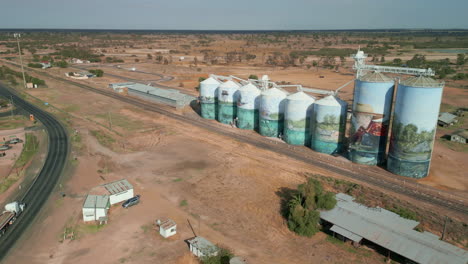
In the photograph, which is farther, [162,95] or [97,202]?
[162,95]

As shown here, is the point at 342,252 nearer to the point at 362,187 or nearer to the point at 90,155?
the point at 362,187

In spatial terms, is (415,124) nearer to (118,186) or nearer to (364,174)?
(364,174)

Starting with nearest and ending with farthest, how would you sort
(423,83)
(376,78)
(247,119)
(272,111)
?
(423,83) → (376,78) → (272,111) → (247,119)

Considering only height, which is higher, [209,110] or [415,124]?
[415,124]

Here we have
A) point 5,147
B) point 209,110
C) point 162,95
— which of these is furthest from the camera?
point 162,95

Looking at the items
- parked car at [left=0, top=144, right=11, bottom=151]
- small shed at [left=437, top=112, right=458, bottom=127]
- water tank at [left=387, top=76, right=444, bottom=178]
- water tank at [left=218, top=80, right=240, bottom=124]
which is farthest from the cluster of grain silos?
parked car at [left=0, top=144, right=11, bottom=151]

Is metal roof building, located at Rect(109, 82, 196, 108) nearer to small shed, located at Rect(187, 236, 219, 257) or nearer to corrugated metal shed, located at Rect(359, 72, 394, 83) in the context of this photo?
corrugated metal shed, located at Rect(359, 72, 394, 83)

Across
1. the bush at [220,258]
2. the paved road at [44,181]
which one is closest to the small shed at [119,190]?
the paved road at [44,181]

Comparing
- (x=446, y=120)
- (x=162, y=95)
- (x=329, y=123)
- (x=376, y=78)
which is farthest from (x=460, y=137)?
(x=162, y=95)
